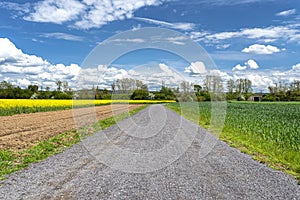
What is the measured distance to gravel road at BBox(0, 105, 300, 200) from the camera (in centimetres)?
546

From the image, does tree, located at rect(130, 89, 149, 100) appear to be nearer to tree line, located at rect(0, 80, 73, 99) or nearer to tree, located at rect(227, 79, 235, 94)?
tree line, located at rect(0, 80, 73, 99)

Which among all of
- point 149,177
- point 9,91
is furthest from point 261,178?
point 9,91

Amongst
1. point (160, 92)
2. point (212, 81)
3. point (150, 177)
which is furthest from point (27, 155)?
point (160, 92)

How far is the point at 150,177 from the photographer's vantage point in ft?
22.0

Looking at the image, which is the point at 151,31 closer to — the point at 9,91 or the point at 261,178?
the point at 261,178

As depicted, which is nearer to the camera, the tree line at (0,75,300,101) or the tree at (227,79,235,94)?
the tree line at (0,75,300,101)

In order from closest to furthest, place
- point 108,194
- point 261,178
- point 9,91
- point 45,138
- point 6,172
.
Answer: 1. point 108,194
2. point 261,178
3. point 6,172
4. point 45,138
5. point 9,91

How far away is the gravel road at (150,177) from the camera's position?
17.9 feet

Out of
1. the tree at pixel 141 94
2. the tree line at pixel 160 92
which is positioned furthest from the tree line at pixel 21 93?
the tree at pixel 141 94

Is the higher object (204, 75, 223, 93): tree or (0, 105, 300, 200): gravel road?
(204, 75, 223, 93): tree

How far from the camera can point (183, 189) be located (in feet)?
18.8

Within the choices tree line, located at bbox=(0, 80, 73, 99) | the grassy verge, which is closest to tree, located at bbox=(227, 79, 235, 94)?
tree line, located at bbox=(0, 80, 73, 99)

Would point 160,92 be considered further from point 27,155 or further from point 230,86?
point 230,86

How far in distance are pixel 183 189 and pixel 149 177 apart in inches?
46.2
